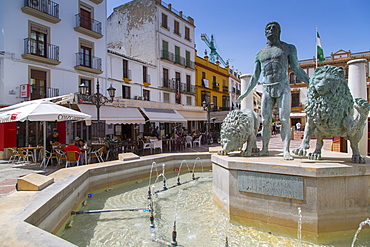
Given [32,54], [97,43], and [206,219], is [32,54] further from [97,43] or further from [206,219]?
[206,219]

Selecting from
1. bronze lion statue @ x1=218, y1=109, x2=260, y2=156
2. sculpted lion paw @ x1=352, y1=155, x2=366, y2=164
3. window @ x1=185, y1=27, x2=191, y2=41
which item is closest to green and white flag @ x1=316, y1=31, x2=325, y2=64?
bronze lion statue @ x1=218, y1=109, x2=260, y2=156

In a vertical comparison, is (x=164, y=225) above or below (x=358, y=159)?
below

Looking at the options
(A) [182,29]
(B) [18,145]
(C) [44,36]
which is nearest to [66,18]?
(C) [44,36]

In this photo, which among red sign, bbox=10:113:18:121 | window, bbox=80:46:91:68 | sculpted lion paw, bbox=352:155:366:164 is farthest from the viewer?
window, bbox=80:46:91:68

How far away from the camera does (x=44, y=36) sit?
1389 cm

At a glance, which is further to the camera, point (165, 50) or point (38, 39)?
point (165, 50)

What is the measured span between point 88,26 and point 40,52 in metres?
4.27

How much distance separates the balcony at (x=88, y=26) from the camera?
15555 millimetres

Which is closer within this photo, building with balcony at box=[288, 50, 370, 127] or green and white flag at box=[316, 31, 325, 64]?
green and white flag at box=[316, 31, 325, 64]

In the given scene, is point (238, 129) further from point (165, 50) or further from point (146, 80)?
point (165, 50)

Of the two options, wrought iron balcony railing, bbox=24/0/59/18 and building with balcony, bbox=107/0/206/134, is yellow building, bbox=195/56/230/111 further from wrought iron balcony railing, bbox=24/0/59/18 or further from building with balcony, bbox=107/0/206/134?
wrought iron balcony railing, bbox=24/0/59/18

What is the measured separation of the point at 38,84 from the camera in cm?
1327

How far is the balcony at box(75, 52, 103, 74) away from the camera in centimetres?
1528

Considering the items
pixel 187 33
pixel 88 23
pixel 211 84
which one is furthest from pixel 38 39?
pixel 211 84
